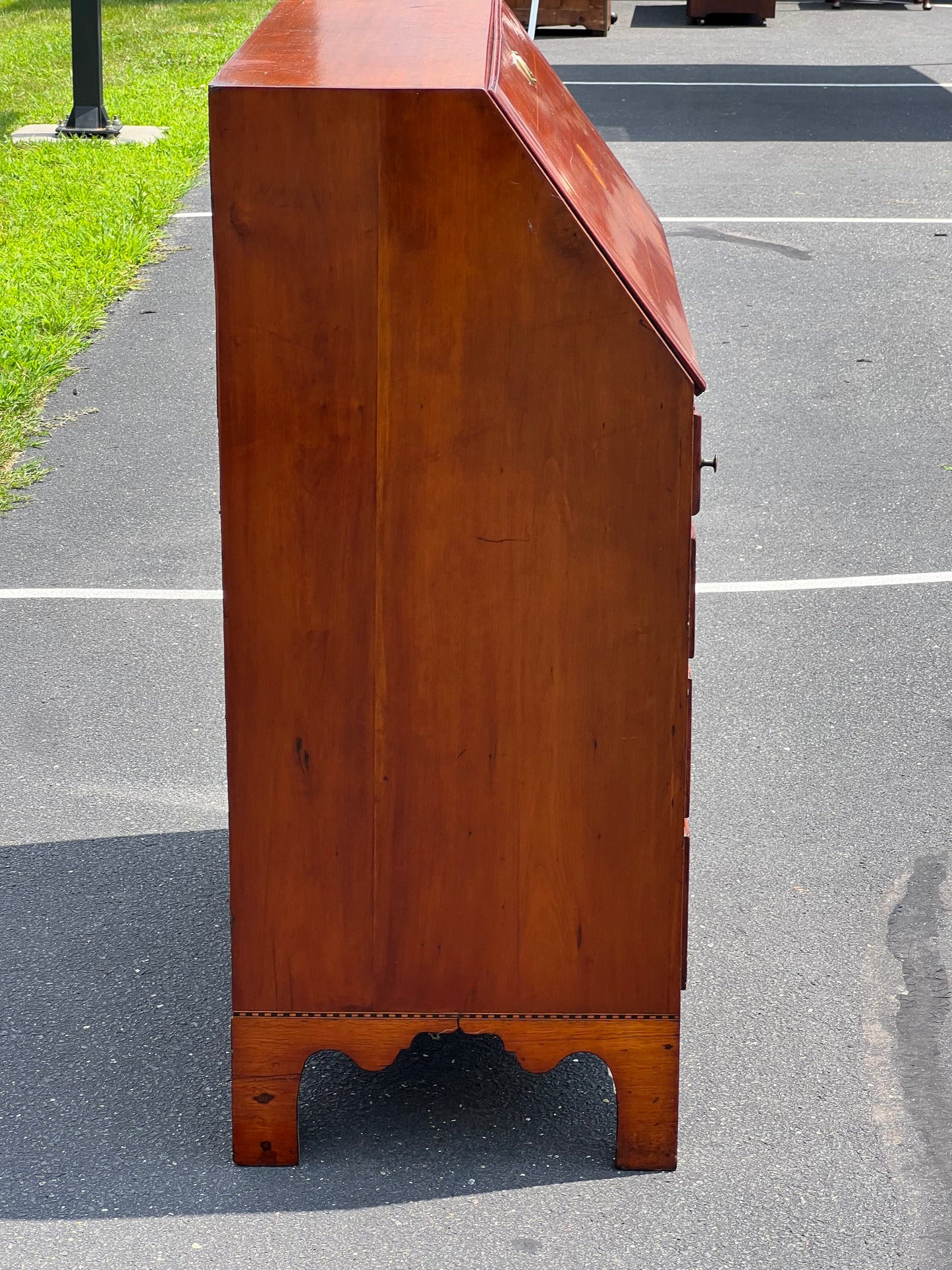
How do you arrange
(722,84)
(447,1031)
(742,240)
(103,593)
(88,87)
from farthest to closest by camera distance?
(722,84) → (88,87) → (742,240) → (103,593) → (447,1031)

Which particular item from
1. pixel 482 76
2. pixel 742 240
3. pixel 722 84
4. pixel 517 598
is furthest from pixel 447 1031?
pixel 722 84

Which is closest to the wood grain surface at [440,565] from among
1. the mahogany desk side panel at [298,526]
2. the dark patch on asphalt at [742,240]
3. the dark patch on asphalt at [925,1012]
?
the mahogany desk side panel at [298,526]

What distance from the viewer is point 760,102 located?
46.1 ft

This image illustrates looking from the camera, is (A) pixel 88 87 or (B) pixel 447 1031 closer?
(B) pixel 447 1031

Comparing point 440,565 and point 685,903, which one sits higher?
point 440,565

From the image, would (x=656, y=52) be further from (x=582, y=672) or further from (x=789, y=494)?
(x=582, y=672)

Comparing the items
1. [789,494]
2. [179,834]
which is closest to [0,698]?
[179,834]

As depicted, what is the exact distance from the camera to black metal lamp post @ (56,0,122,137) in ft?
36.1

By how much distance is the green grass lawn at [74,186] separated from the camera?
747cm

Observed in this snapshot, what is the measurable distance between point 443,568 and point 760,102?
41.4 feet

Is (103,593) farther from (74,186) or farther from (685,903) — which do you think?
(74,186)

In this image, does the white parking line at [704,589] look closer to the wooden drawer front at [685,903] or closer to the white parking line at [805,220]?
the wooden drawer front at [685,903]

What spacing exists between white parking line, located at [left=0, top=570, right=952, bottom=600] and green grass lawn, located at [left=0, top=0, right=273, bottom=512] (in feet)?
2.73

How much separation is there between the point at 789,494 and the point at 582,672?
12.2 ft
